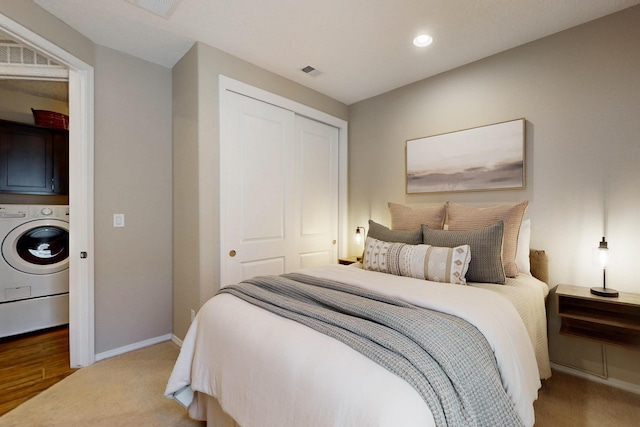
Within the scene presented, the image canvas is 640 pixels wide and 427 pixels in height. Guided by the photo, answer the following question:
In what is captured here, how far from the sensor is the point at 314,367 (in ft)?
3.06

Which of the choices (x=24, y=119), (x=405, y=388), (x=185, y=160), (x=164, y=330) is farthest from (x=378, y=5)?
(x=24, y=119)

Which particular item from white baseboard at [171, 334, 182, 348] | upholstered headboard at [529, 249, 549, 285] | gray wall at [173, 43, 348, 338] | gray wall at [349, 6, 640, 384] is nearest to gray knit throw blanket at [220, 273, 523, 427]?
gray wall at [173, 43, 348, 338]

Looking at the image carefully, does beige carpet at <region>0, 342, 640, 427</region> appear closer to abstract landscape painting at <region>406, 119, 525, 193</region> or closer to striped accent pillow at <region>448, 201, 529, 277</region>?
striped accent pillow at <region>448, 201, 529, 277</region>

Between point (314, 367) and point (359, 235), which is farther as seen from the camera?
point (359, 235)

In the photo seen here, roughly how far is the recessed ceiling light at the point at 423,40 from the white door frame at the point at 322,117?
1250 mm

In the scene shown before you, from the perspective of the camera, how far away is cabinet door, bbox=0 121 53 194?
2826 millimetres

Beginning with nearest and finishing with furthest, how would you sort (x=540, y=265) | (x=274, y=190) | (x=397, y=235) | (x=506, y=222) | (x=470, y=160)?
(x=506, y=222)
(x=540, y=265)
(x=397, y=235)
(x=470, y=160)
(x=274, y=190)

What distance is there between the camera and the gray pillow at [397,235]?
2.20 m

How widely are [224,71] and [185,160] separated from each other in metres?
0.83

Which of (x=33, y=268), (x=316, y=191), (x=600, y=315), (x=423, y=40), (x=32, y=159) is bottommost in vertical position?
(x=600, y=315)

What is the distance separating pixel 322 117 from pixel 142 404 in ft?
9.69

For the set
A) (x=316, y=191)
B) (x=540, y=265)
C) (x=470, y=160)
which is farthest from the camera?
(x=316, y=191)

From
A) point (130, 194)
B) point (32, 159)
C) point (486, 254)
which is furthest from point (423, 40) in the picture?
point (32, 159)

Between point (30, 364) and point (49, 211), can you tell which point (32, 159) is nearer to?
point (49, 211)
